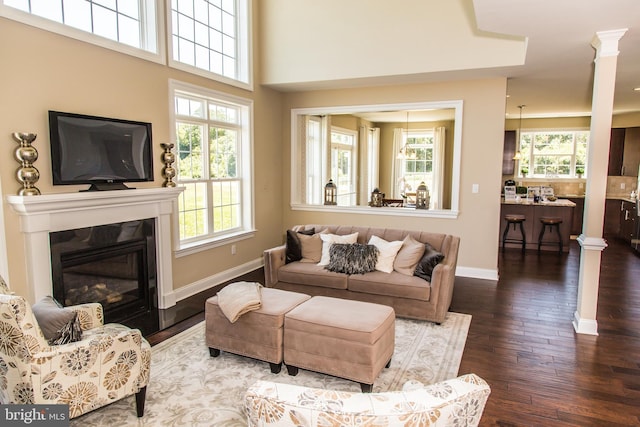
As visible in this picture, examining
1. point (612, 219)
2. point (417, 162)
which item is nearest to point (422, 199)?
point (417, 162)

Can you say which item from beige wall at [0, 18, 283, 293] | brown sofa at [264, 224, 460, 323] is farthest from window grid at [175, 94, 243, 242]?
brown sofa at [264, 224, 460, 323]

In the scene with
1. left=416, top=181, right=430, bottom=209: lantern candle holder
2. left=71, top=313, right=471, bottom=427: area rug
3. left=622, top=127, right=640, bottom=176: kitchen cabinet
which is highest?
left=622, top=127, right=640, bottom=176: kitchen cabinet

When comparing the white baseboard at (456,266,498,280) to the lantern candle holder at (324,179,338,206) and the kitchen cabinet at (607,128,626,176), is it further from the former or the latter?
the kitchen cabinet at (607,128,626,176)

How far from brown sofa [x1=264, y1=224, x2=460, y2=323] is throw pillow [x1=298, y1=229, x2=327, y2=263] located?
0.10m

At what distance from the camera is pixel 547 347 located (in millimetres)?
3592

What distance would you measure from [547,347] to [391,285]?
4.67 ft

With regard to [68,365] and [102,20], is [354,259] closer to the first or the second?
[68,365]

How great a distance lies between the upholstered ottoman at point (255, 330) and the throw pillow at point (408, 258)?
4.21ft

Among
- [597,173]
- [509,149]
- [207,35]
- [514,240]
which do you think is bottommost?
[514,240]

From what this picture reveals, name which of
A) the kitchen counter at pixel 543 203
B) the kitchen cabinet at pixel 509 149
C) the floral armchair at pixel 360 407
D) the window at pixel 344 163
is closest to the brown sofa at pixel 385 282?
the floral armchair at pixel 360 407

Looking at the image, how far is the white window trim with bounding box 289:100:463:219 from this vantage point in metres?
5.81

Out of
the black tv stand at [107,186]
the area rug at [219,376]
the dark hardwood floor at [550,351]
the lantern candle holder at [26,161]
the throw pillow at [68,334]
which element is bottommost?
the area rug at [219,376]

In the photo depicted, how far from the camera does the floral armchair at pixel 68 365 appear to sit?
208 centimetres

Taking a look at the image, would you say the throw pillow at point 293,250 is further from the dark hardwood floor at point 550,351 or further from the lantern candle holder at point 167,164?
the dark hardwood floor at point 550,351
